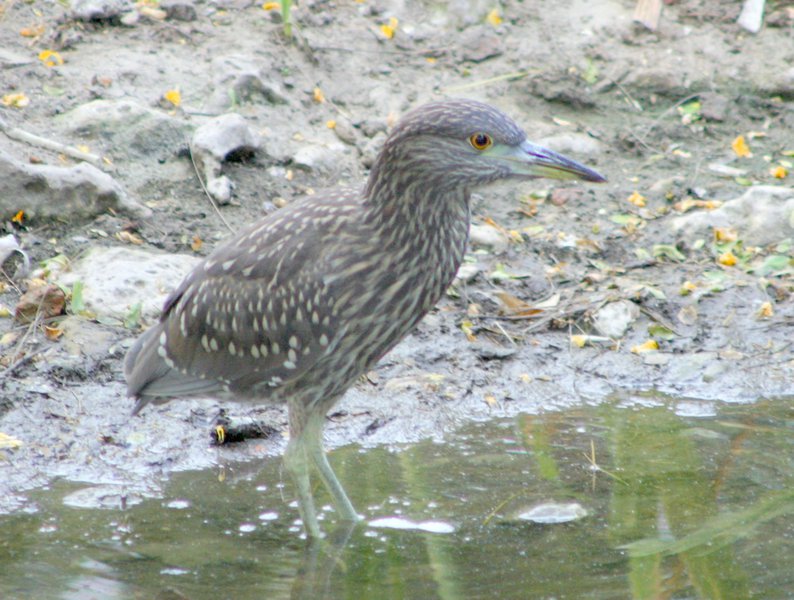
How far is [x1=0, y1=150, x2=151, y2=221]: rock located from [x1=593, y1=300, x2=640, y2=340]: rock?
3.06 meters

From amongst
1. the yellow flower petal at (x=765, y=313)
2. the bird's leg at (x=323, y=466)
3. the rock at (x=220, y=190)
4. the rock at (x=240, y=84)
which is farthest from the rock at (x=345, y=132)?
the bird's leg at (x=323, y=466)

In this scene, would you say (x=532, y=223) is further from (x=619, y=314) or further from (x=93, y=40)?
(x=93, y=40)

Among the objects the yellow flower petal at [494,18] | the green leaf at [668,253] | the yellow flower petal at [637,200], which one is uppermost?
the yellow flower petal at [494,18]

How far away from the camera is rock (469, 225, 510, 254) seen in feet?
26.1

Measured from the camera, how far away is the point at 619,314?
289 inches

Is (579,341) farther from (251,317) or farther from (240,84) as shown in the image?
(240,84)

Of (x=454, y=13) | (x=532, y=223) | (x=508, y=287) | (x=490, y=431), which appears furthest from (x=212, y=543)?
(x=454, y=13)

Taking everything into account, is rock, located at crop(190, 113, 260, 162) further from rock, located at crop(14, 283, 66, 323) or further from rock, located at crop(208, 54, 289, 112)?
rock, located at crop(14, 283, 66, 323)

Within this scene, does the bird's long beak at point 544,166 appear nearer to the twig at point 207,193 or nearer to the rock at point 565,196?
the twig at point 207,193

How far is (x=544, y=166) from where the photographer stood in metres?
5.31

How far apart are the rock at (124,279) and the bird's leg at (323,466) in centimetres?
161

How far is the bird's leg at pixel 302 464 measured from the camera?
549 centimetres

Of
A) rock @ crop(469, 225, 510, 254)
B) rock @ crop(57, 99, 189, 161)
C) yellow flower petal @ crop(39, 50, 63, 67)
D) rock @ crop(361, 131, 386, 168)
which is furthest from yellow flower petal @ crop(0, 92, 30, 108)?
rock @ crop(469, 225, 510, 254)

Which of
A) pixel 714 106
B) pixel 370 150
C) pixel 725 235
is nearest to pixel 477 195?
pixel 370 150
